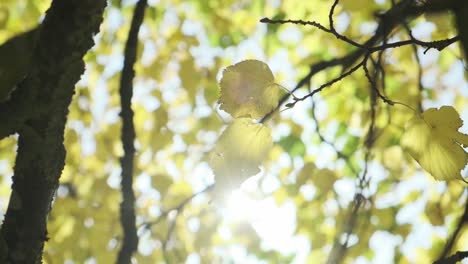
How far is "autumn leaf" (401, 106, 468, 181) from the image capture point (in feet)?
2.87

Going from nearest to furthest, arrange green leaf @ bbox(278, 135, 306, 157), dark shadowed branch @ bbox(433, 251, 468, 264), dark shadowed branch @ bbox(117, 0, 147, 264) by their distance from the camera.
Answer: dark shadowed branch @ bbox(433, 251, 468, 264) → dark shadowed branch @ bbox(117, 0, 147, 264) → green leaf @ bbox(278, 135, 306, 157)

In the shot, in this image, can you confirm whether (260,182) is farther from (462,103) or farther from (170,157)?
(462,103)

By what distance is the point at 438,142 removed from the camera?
911 mm

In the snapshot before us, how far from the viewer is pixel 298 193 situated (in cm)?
267

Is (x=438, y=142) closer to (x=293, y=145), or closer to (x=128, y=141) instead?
(x=128, y=141)

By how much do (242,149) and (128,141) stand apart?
0.65 metres

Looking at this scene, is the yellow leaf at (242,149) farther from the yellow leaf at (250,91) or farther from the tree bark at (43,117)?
the tree bark at (43,117)

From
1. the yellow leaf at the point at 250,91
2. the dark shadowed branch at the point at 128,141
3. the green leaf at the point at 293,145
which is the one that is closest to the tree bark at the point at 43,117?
the yellow leaf at the point at 250,91

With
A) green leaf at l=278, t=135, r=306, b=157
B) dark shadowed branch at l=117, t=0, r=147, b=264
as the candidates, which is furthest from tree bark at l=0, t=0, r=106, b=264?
green leaf at l=278, t=135, r=306, b=157

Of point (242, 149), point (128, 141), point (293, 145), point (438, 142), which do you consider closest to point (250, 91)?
point (242, 149)

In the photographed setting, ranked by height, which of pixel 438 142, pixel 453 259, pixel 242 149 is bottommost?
pixel 453 259

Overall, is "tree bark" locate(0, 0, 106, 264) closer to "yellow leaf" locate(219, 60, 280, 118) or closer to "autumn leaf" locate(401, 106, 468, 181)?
"yellow leaf" locate(219, 60, 280, 118)

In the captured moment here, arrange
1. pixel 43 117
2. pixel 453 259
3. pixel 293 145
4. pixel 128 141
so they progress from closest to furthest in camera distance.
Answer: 1. pixel 453 259
2. pixel 43 117
3. pixel 128 141
4. pixel 293 145

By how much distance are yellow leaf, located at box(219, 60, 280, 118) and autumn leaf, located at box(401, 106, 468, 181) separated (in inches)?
9.8
